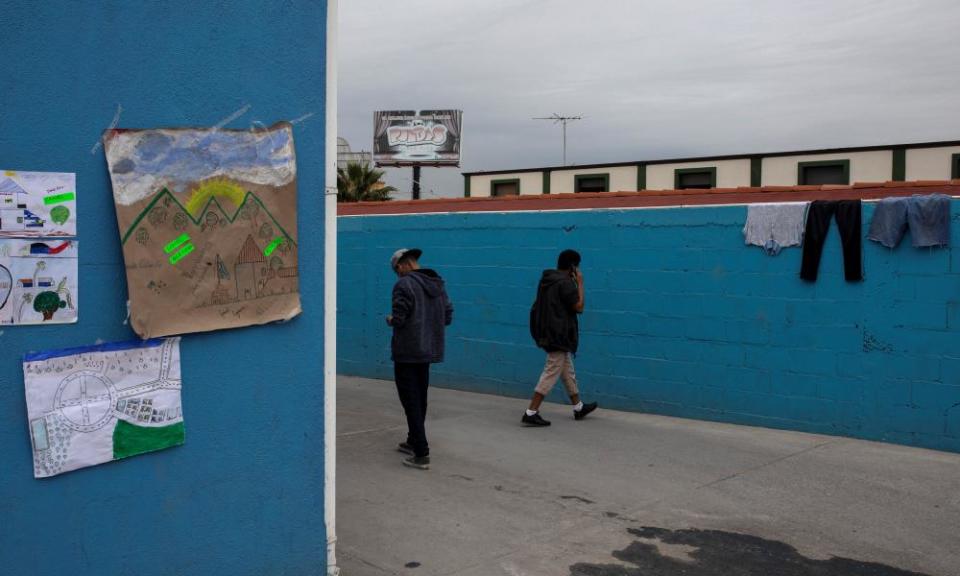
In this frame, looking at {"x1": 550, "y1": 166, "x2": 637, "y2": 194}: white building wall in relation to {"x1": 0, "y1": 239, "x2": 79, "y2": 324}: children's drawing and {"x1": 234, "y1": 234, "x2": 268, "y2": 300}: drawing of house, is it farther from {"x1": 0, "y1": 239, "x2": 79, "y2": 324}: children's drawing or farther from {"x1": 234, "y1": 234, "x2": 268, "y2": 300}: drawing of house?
{"x1": 0, "y1": 239, "x2": 79, "y2": 324}: children's drawing

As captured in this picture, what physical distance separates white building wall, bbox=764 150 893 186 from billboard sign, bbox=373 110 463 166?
12727 millimetres

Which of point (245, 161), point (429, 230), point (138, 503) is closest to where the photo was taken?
point (138, 503)

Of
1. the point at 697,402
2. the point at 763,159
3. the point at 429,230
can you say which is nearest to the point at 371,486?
the point at 697,402

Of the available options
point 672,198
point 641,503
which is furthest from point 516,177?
point 641,503

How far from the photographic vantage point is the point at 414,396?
756 cm

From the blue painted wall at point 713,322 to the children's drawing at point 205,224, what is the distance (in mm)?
5923

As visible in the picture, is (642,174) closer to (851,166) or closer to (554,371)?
(851,166)

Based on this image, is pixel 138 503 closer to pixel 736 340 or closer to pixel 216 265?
pixel 216 265

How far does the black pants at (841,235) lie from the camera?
8.46 m

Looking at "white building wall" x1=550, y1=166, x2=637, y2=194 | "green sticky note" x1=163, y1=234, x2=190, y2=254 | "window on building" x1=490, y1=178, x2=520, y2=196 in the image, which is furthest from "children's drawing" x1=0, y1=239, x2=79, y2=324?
"window on building" x1=490, y1=178, x2=520, y2=196

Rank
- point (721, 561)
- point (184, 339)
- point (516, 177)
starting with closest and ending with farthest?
point (184, 339), point (721, 561), point (516, 177)

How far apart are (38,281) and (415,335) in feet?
13.1

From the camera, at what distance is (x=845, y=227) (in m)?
8.51

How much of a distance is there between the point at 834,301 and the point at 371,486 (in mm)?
4706
